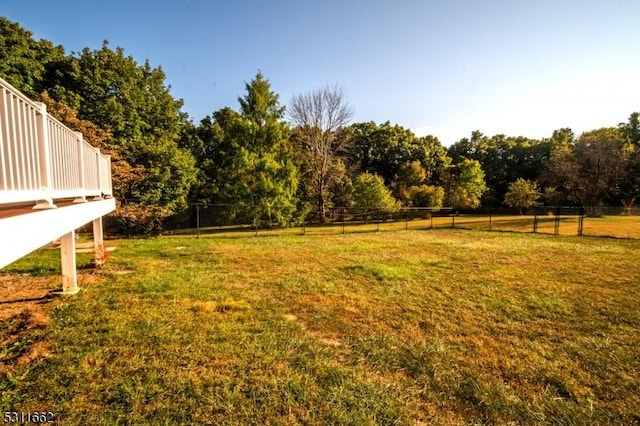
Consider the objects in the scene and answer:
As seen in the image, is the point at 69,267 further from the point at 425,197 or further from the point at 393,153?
the point at 393,153

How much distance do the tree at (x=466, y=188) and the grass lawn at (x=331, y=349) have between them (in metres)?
22.8

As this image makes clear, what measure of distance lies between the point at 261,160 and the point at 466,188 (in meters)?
21.2

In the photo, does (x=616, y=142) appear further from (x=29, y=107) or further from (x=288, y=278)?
(x=29, y=107)

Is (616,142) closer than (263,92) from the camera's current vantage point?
No

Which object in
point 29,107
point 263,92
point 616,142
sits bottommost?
point 29,107

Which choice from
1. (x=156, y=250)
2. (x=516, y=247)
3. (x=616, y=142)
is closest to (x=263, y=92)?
(x=156, y=250)

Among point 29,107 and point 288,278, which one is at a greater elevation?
point 29,107

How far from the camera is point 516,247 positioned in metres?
11.0

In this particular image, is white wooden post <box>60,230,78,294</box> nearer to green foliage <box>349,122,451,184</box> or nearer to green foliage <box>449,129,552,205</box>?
green foliage <box>349,122,451,184</box>

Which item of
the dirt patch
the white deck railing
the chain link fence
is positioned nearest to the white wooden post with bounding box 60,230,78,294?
the dirt patch

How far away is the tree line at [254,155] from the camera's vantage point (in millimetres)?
14994

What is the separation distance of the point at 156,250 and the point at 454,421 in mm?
9984

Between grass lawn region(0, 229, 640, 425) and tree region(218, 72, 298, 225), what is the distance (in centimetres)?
1126

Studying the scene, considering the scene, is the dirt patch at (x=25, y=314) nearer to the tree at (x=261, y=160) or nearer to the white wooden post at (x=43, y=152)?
the white wooden post at (x=43, y=152)
